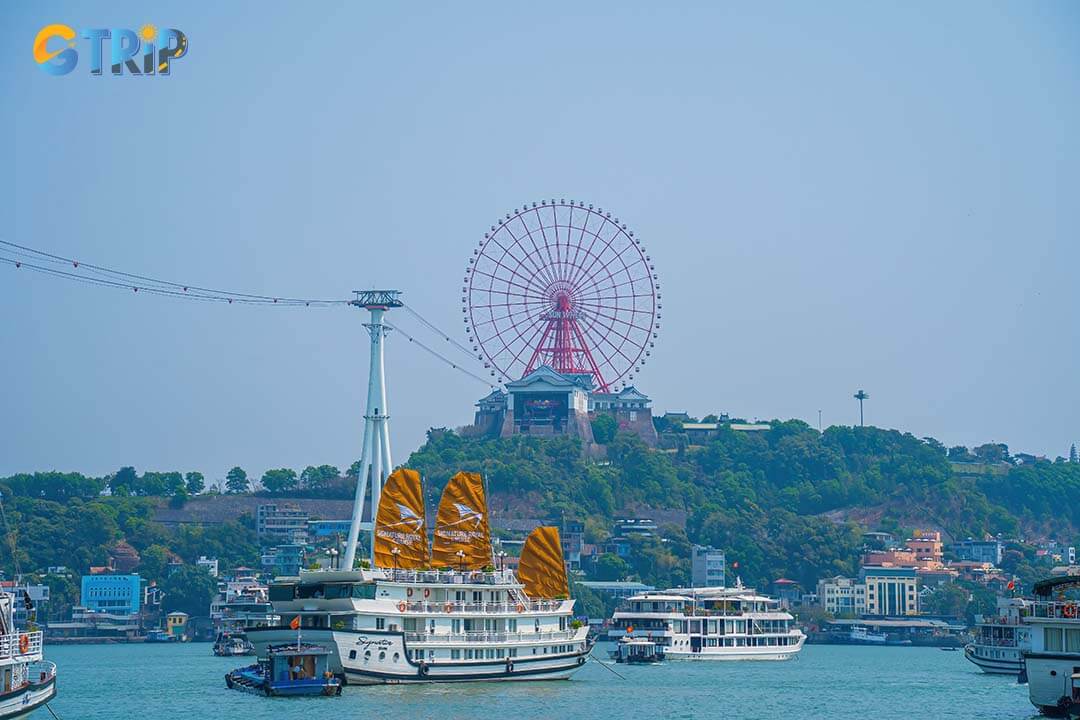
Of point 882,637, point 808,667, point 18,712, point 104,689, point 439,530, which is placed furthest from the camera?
point 882,637

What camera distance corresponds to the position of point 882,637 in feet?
633

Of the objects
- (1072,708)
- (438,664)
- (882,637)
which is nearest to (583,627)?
(438,664)

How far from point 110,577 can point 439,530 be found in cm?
11259

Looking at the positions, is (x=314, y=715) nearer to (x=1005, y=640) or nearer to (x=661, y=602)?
(x=1005, y=640)

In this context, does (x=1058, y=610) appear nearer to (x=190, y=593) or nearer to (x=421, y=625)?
(x=421, y=625)

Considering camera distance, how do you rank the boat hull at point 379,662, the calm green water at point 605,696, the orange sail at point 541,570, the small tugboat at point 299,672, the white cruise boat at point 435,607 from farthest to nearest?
1. the orange sail at point 541,570
2. the white cruise boat at point 435,607
3. the boat hull at point 379,662
4. the small tugboat at point 299,672
5. the calm green water at point 605,696

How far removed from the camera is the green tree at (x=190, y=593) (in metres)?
196

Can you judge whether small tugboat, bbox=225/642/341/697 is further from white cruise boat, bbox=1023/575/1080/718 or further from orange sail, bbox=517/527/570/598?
white cruise boat, bbox=1023/575/1080/718

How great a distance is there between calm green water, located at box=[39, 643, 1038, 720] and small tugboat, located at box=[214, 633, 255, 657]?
10.1 meters

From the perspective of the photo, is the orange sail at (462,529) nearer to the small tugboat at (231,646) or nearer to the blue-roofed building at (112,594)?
the small tugboat at (231,646)

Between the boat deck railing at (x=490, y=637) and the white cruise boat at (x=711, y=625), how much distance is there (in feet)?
112

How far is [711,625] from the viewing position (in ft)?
433

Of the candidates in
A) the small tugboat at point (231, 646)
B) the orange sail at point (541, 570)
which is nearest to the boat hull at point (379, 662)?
the orange sail at point (541, 570)

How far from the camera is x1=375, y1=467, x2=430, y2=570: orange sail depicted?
90750mm
